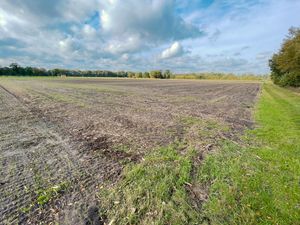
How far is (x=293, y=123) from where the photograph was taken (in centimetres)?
910

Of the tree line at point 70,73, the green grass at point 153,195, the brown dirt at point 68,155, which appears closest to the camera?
the green grass at point 153,195

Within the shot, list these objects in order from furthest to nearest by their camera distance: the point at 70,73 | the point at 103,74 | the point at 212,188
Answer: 1. the point at 103,74
2. the point at 70,73
3. the point at 212,188

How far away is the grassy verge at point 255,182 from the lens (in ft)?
9.77

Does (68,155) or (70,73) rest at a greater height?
(68,155)

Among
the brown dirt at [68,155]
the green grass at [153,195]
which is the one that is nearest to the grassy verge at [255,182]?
the green grass at [153,195]

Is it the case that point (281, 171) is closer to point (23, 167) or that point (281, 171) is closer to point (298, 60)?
point (23, 167)

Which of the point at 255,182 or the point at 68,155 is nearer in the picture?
the point at 255,182

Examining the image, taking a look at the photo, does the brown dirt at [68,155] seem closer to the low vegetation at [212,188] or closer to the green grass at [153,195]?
the green grass at [153,195]

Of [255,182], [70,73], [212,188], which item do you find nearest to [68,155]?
[212,188]

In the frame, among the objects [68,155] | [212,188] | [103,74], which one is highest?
[212,188]

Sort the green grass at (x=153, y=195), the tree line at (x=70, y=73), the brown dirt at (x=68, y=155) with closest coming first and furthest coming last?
the green grass at (x=153, y=195)
the brown dirt at (x=68, y=155)
the tree line at (x=70, y=73)

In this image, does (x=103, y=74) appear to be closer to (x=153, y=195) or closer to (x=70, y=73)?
(x=70, y=73)

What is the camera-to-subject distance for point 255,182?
3.88 m

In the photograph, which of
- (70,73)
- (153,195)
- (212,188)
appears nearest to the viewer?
(153,195)
